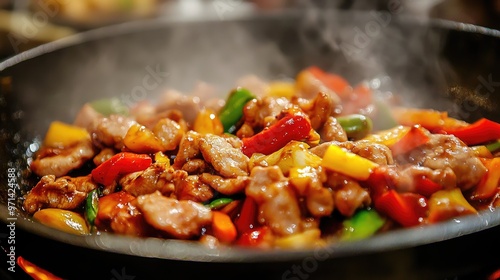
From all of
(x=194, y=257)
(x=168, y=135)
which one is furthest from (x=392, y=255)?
(x=168, y=135)

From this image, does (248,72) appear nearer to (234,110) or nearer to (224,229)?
(234,110)

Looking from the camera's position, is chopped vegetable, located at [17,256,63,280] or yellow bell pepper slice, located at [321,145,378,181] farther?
yellow bell pepper slice, located at [321,145,378,181]

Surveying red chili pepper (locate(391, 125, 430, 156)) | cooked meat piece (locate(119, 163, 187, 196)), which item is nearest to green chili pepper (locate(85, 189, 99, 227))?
cooked meat piece (locate(119, 163, 187, 196))

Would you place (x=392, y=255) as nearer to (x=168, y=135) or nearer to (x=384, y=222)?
(x=384, y=222)

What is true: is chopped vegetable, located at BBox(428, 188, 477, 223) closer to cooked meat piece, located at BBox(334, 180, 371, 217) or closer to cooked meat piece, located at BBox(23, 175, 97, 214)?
cooked meat piece, located at BBox(334, 180, 371, 217)

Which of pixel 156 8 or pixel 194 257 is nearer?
pixel 194 257

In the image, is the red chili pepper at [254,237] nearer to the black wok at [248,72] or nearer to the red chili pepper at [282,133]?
the black wok at [248,72]

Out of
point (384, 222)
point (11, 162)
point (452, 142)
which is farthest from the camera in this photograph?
point (11, 162)

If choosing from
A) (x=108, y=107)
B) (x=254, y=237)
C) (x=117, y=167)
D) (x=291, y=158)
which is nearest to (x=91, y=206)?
(x=117, y=167)
